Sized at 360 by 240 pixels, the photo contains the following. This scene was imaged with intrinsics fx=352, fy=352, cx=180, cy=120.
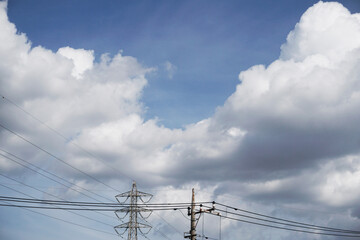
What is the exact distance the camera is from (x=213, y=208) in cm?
4375

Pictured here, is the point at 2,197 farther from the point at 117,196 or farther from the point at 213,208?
the point at 117,196

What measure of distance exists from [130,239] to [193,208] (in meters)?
18.7

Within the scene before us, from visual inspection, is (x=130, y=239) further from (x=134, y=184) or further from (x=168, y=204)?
(x=168, y=204)

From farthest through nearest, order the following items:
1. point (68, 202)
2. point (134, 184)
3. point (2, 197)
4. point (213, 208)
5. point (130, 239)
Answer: point (134, 184), point (130, 239), point (213, 208), point (68, 202), point (2, 197)

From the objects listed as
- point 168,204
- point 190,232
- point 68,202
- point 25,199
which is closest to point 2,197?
point 25,199

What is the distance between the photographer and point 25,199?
94.9 feet

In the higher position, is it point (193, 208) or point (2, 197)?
point (193, 208)

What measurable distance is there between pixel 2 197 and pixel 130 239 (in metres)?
31.8

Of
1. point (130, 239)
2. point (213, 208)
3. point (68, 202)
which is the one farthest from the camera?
point (130, 239)

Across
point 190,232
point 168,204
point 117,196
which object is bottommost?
point 190,232

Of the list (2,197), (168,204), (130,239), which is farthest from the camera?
(130,239)

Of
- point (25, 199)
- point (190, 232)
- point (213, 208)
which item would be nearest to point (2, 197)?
point (25, 199)

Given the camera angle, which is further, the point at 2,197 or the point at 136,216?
the point at 136,216

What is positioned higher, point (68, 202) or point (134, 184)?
point (134, 184)
